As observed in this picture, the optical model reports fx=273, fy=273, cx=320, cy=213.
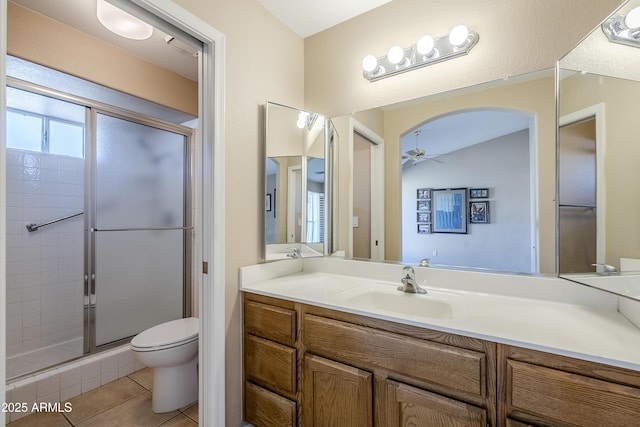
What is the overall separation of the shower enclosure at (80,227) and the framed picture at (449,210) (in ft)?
7.82

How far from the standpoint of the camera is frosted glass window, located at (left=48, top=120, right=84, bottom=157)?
2.27 m

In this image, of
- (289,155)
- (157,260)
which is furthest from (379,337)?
(157,260)

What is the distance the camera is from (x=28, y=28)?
5.25 ft

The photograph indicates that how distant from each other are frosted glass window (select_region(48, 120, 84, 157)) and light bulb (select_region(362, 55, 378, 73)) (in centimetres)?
233

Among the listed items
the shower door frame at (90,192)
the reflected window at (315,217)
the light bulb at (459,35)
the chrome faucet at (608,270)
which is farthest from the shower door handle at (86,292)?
the chrome faucet at (608,270)

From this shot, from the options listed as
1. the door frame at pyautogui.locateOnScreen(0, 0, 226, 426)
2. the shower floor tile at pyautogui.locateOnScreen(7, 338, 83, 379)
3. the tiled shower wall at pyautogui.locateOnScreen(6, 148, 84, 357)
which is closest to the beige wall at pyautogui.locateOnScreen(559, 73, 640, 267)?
the door frame at pyautogui.locateOnScreen(0, 0, 226, 426)

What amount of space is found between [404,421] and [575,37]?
1.72m

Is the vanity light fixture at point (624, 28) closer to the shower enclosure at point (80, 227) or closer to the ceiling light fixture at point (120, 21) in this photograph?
the ceiling light fixture at point (120, 21)

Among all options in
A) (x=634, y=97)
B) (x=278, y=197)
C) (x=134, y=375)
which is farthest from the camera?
(x=134, y=375)

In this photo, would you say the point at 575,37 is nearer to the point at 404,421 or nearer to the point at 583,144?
the point at 583,144

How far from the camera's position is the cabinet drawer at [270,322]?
1296 millimetres

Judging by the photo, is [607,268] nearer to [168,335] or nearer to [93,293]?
[168,335]

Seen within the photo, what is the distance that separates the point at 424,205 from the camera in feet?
5.00

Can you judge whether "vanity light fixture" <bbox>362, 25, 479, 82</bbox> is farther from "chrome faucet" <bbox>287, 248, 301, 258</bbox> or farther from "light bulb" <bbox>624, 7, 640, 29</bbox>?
"chrome faucet" <bbox>287, 248, 301, 258</bbox>
